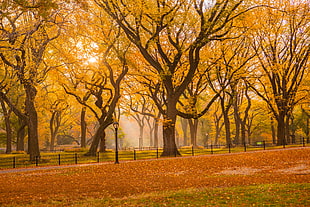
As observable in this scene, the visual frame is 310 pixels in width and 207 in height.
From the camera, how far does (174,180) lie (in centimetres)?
1594

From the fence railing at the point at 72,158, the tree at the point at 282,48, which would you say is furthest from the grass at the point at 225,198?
the tree at the point at 282,48

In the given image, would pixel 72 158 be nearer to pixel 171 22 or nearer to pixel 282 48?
pixel 171 22

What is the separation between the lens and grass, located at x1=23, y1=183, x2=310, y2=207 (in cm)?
981

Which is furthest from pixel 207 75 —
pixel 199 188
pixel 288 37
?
pixel 199 188

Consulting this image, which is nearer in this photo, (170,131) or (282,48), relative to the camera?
(170,131)

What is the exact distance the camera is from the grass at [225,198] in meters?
9.81

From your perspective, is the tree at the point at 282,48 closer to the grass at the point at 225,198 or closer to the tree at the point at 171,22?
the tree at the point at 171,22

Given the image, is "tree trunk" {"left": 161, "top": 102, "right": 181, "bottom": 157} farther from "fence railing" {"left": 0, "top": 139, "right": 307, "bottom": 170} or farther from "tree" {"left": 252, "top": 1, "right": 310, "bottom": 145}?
"tree" {"left": 252, "top": 1, "right": 310, "bottom": 145}

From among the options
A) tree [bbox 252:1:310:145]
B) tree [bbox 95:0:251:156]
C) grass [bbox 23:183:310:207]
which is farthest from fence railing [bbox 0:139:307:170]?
grass [bbox 23:183:310:207]

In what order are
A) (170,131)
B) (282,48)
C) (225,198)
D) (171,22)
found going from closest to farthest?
(225,198), (171,22), (170,131), (282,48)

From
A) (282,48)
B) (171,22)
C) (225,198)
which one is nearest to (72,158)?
(171,22)

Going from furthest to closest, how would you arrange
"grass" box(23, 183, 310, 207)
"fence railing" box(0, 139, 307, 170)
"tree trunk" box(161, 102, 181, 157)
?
1. "tree trunk" box(161, 102, 181, 157)
2. "fence railing" box(0, 139, 307, 170)
3. "grass" box(23, 183, 310, 207)

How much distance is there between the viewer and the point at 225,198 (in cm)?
1061

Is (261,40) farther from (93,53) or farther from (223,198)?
(223,198)
